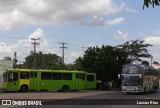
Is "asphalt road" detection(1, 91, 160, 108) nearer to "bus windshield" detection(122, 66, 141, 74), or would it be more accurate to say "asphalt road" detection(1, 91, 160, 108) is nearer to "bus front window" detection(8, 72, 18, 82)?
"bus windshield" detection(122, 66, 141, 74)

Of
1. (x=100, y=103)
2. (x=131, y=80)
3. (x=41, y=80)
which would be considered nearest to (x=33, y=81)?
(x=41, y=80)

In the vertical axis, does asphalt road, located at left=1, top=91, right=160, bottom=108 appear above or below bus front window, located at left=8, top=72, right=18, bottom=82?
below

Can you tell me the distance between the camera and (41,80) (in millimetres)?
46844

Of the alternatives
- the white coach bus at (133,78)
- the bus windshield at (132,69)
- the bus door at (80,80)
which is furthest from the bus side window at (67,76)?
the bus windshield at (132,69)

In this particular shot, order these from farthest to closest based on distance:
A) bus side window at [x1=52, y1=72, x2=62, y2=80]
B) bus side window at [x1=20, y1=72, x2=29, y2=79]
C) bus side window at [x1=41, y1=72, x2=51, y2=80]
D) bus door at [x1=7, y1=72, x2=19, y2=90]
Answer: bus side window at [x1=52, y1=72, x2=62, y2=80] → bus side window at [x1=41, y1=72, x2=51, y2=80] → bus side window at [x1=20, y1=72, x2=29, y2=79] → bus door at [x1=7, y1=72, x2=19, y2=90]

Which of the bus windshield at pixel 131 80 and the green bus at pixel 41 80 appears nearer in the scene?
the bus windshield at pixel 131 80

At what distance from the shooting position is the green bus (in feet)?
149

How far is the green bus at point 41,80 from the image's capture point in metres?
45.4

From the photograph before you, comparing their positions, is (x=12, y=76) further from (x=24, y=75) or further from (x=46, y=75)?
(x=46, y=75)

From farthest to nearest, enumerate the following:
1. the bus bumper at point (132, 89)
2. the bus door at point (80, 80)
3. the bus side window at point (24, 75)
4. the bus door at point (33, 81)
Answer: the bus door at point (80, 80)
the bus door at point (33, 81)
the bus side window at point (24, 75)
the bus bumper at point (132, 89)

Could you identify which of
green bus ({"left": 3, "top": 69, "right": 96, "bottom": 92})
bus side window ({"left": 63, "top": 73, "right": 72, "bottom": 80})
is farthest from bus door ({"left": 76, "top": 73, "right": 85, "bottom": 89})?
bus side window ({"left": 63, "top": 73, "right": 72, "bottom": 80})

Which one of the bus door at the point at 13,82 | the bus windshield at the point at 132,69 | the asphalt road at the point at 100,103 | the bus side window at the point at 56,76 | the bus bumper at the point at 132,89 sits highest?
the bus windshield at the point at 132,69

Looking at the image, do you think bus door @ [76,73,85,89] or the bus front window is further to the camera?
bus door @ [76,73,85,89]

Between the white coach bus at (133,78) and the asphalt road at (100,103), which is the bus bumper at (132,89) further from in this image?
the asphalt road at (100,103)
